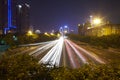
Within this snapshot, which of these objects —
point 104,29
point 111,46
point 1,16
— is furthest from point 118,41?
point 1,16

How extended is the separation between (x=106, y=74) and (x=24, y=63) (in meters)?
2.53

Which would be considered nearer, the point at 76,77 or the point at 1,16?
the point at 76,77

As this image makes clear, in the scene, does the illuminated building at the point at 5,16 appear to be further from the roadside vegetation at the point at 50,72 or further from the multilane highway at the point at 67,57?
the roadside vegetation at the point at 50,72

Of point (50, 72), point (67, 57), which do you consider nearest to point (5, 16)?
point (67, 57)

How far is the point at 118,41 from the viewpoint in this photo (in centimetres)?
5962

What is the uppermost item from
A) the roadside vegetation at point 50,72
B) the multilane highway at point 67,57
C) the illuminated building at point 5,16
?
the illuminated building at point 5,16

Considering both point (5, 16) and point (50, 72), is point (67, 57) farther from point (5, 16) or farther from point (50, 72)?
point (5, 16)

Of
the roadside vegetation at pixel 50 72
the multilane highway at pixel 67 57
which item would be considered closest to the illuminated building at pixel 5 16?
the multilane highway at pixel 67 57

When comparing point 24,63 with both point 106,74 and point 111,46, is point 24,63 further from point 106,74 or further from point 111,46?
point 111,46

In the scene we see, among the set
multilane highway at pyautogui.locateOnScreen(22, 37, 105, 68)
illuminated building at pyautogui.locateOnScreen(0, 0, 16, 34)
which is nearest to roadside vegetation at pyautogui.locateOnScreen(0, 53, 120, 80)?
multilane highway at pyautogui.locateOnScreen(22, 37, 105, 68)

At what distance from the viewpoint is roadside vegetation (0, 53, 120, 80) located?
6.44m

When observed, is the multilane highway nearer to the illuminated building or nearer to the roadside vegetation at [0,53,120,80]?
the roadside vegetation at [0,53,120,80]

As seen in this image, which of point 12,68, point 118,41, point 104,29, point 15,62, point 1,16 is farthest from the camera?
point 1,16

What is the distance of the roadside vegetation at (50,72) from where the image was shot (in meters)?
6.44
